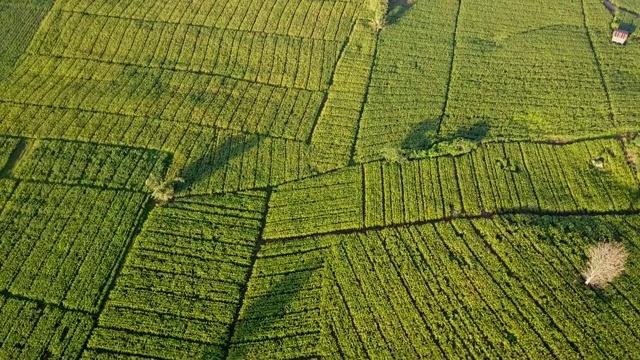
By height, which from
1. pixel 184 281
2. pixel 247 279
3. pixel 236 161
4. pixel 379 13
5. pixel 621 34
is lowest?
pixel 184 281

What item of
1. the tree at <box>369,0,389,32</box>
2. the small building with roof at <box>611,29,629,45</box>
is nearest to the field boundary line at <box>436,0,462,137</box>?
the tree at <box>369,0,389,32</box>

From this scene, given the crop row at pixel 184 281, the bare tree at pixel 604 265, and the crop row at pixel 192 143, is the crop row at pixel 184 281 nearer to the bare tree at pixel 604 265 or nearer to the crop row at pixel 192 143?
the crop row at pixel 192 143

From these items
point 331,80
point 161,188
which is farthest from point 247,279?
point 331,80

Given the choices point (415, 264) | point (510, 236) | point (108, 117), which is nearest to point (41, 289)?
point (108, 117)

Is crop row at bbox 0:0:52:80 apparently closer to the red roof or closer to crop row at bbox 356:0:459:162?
crop row at bbox 356:0:459:162

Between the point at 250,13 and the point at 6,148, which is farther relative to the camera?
the point at 250,13

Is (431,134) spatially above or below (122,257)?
above

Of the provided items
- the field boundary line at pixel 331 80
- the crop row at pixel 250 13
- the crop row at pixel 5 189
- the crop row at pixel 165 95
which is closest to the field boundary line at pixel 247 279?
the field boundary line at pixel 331 80

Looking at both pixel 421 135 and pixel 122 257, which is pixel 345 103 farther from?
Answer: pixel 122 257
